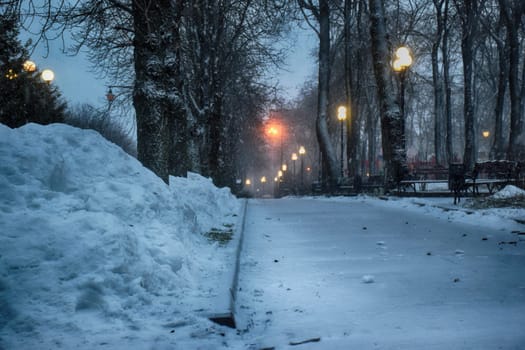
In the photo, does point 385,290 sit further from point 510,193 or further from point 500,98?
point 500,98

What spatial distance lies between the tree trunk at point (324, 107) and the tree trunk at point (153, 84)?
1618cm

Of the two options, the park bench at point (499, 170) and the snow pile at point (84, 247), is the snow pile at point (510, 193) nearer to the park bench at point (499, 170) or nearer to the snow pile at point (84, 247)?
the park bench at point (499, 170)

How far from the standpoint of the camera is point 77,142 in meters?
5.27

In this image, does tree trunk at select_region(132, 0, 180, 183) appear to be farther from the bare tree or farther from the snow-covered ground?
the bare tree

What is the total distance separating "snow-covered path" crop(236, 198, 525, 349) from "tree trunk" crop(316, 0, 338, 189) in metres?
15.8

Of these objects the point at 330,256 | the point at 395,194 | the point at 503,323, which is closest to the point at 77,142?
the point at 330,256

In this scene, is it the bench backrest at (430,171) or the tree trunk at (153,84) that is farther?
the bench backrest at (430,171)

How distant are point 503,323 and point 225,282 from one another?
229cm

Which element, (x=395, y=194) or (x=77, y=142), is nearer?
(x=77, y=142)

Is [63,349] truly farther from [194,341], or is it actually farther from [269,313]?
[269,313]

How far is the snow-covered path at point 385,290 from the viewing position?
127 inches

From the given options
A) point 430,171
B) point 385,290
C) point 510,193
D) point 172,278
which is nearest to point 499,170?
point 510,193

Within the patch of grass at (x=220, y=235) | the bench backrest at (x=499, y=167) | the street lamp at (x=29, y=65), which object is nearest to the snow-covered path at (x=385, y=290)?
the patch of grass at (x=220, y=235)

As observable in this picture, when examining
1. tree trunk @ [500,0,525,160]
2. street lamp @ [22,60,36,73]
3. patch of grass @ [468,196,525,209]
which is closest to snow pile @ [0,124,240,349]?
patch of grass @ [468,196,525,209]
